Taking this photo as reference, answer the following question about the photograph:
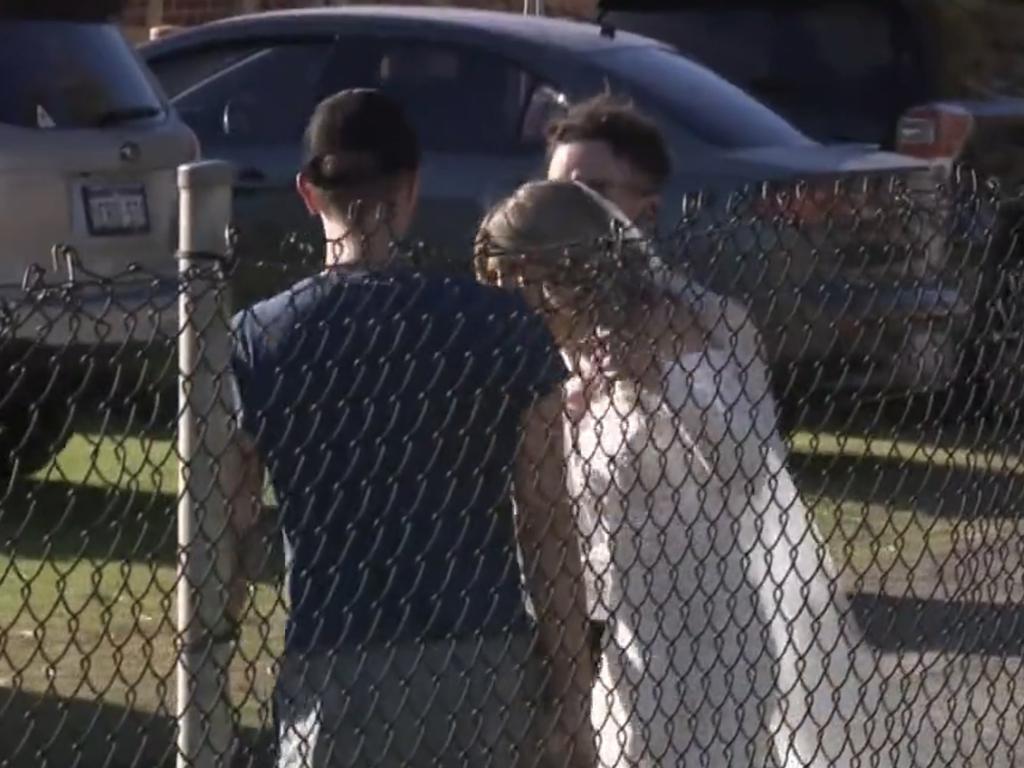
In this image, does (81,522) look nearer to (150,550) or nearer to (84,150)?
(84,150)

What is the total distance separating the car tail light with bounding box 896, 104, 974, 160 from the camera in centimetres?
1095

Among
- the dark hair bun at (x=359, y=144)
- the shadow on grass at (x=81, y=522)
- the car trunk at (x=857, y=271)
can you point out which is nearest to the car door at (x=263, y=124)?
the shadow on grass at (x=81, y=522)

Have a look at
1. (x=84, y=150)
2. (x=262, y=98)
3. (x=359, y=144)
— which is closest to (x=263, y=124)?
(x=262, y=98)

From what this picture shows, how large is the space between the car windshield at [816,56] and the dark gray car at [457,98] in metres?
1.60

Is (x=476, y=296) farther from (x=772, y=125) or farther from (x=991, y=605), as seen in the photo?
(x=772, y=125)

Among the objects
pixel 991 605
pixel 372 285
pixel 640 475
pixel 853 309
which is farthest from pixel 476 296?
pixel 991 605

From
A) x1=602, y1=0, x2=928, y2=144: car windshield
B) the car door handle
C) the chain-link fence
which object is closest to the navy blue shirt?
the chain-link fence

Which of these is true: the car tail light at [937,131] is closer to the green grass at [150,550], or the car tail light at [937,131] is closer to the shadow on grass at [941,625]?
the green grass at [150,550]

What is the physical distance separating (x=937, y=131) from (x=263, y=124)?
9.44ft

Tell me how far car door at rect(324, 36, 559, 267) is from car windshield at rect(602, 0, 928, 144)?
6.48 ft

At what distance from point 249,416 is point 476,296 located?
1.36 ft

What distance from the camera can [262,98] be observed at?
10.1 meters

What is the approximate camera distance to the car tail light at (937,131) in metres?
10.9

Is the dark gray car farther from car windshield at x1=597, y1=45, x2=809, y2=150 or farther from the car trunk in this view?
the car trunk
